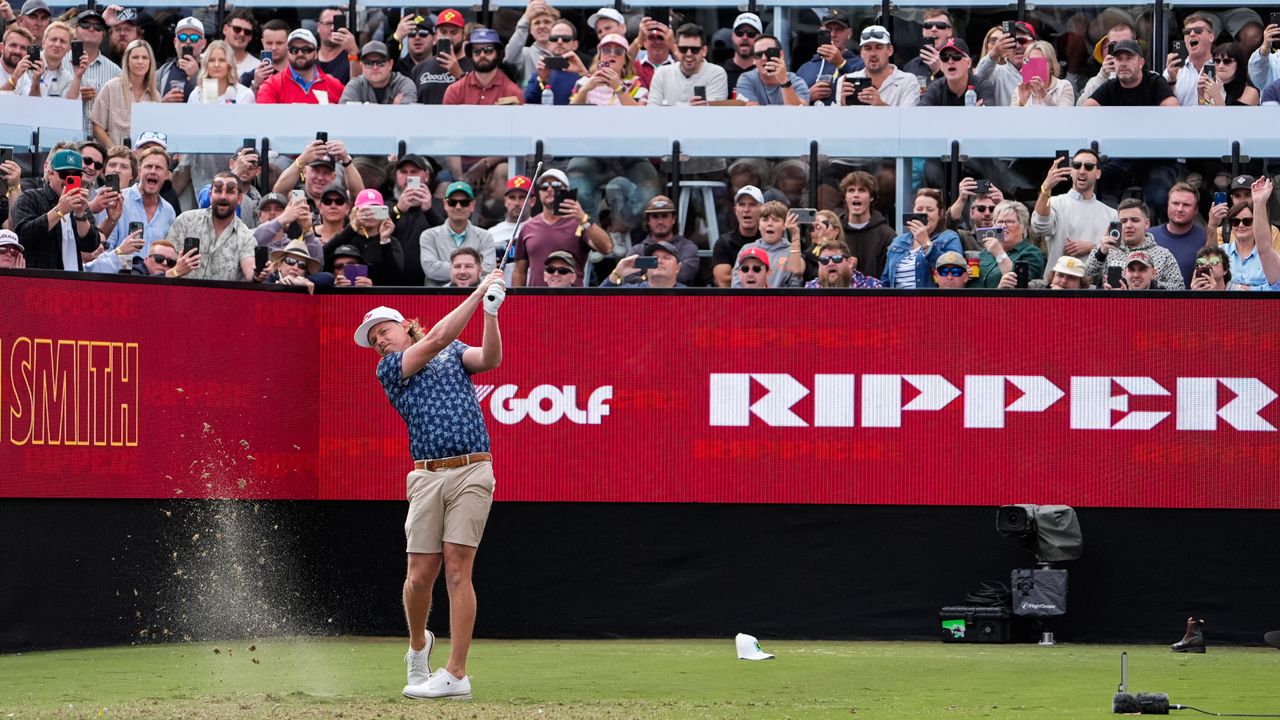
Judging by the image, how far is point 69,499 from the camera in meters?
12.8

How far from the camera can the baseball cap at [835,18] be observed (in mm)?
17156

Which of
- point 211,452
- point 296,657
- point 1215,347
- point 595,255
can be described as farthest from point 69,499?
point 1215,347

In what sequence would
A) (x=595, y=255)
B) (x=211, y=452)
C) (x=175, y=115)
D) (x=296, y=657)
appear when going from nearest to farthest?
1. (x=296, y=657)
2. (x=211, y=452)
3. (x=595, y=255)
4. (x=175, y=115)

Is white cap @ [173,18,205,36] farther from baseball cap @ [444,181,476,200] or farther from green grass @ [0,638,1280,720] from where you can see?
green grass @ [0,638,1280,720]

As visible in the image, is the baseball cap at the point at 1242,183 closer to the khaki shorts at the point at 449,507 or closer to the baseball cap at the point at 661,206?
the baseball cap at the point at 661,206

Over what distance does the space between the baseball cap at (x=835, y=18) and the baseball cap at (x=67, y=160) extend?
6771 mm

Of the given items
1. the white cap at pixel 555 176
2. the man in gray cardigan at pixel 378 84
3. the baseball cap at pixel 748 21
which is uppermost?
the baseball cap at pixel 748 21

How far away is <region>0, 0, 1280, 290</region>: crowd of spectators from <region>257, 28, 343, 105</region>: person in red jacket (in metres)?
0.03

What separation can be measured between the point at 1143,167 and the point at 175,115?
8.03m

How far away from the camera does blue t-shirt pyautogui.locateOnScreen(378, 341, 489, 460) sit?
32.9 feet

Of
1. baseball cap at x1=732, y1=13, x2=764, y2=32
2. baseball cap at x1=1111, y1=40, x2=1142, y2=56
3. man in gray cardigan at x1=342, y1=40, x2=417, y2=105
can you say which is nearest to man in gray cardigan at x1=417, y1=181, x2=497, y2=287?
man in gray cardigan at x1=342, y1=40, x2=417, y2=105

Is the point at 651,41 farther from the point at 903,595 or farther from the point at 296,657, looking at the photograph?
the point at 296,657

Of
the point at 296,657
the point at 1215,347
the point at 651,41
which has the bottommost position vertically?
the point at 296,657

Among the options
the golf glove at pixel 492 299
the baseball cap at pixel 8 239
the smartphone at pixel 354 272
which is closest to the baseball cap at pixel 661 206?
the smartphone at pixel 354 272
